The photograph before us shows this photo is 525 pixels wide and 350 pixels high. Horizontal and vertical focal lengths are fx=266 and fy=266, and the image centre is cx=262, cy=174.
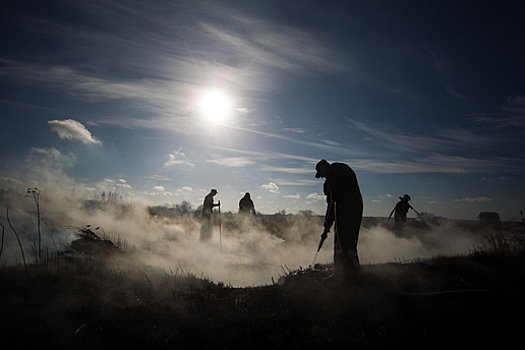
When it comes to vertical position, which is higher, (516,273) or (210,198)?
(210,198)

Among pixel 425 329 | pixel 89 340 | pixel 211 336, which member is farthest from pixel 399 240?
pixel 89 340

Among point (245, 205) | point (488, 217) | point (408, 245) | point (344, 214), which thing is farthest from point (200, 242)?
point (488, 217)

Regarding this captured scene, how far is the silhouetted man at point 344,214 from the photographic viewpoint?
483 centimetres

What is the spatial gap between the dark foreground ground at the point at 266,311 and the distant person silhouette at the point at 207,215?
19.9 ft

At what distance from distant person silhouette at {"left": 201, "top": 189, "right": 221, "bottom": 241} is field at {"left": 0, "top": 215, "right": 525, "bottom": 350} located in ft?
19.8

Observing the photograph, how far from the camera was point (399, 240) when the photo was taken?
1248 centimetres

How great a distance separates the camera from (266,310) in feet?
12.2

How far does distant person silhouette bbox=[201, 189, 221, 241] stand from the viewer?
11.0 meters

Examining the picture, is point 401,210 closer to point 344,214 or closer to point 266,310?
point 344,214

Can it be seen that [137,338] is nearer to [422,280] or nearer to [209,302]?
[209,302]

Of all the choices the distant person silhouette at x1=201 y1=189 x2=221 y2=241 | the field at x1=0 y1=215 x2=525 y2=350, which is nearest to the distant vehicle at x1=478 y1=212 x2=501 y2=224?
the distant person silhouette at x1=201 y1=189 x2=221 y2=241

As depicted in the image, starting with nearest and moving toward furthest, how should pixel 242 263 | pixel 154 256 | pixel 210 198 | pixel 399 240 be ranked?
pixel 154 256 < pixel 242 263 < pixel 210 198 < pixel 399 240

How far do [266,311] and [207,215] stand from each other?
7.95 metres

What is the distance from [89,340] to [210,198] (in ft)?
29.4
